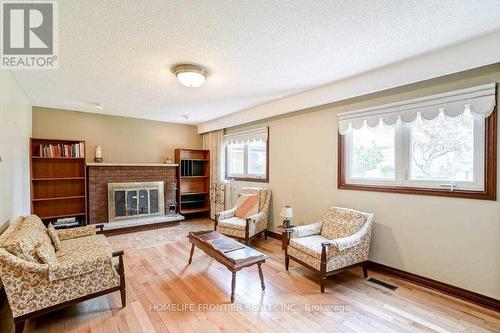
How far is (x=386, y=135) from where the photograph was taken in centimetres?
303

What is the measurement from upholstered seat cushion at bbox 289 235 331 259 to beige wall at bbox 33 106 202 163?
4.10 meters

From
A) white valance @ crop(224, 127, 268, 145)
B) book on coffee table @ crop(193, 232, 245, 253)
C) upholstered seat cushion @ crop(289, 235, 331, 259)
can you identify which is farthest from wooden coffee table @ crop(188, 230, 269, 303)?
white valance @ crop(224, 127, 268, 145)

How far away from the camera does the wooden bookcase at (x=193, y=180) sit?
19.0 ft

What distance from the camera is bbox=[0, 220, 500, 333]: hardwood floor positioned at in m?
1.99

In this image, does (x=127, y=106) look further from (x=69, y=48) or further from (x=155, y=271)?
(x=155, y=271)

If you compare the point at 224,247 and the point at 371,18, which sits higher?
the point at 371,18

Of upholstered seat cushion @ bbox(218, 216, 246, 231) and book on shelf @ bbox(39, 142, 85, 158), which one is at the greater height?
book on shelf @ bbox(39, 142, 85, 158)

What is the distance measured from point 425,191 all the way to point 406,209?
29cm

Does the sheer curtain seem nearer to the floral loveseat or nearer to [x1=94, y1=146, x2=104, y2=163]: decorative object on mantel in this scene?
[x1=94, y1=146, x2=104, y2=163]: decorative object on mantel

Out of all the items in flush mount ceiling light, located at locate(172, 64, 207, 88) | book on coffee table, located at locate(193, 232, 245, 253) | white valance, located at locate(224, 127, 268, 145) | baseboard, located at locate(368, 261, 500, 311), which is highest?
flush mount ceiling light, located at locate(172, 64, 207, 88)

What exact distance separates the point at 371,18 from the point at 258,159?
342 centimetres

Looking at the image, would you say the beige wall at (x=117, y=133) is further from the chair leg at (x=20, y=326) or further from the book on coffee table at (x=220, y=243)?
the chair leg at (x=20, y=326)

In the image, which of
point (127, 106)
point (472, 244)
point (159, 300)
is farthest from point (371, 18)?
point (127, 106)

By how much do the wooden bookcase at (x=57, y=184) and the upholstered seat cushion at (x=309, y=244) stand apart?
13.4 feet
